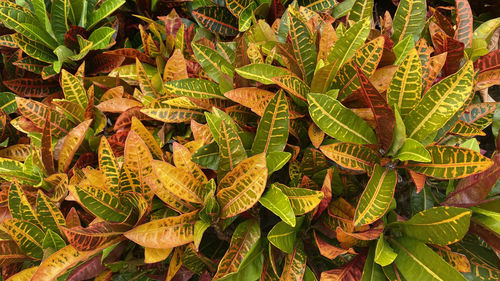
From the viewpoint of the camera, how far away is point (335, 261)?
105 cm

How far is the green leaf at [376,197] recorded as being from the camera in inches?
33.6

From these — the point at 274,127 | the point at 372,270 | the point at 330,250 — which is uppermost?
the point at 274,127

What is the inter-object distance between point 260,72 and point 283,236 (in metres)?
0.43

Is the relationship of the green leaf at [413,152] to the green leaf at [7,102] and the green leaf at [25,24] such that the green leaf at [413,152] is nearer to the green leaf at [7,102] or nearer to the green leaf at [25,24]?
the green leaf at [25,24]

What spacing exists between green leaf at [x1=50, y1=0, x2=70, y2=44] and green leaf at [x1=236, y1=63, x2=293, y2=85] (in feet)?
3.10

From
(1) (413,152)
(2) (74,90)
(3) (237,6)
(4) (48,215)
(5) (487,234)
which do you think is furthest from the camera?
(3) (237,6)

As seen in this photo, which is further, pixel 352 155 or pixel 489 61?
pixel 489 61

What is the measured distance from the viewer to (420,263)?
2.97ft

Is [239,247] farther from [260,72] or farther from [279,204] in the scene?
[260,72]

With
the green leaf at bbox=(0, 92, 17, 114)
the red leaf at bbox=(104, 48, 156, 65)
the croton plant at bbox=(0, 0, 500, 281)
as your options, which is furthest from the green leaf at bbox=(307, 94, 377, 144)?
the green leaf at bbox=(0, 92, 17, 114)

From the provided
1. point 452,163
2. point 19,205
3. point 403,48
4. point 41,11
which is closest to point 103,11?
point 41,11

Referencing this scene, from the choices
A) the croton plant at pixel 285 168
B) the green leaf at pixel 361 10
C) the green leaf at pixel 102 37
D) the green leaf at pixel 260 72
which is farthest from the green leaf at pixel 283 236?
the green leaf at pixel 102 37

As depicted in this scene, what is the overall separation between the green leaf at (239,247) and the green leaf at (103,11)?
3.43 feet

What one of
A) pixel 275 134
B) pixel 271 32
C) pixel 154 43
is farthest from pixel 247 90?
pixel 154 43
